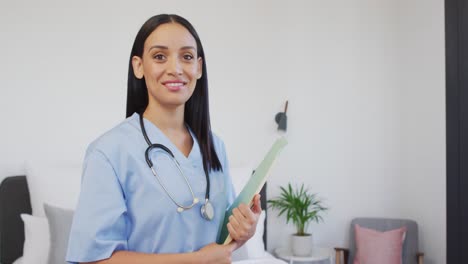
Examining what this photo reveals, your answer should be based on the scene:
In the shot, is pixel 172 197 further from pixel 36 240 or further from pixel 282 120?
pixel 282 120

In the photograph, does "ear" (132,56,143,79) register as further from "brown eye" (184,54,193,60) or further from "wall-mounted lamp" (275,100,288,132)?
"wall-mounted lamp" (275,100,288,132)

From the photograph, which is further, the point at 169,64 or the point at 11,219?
the point at 11,219

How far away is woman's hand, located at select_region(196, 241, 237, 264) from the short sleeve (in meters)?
0.15

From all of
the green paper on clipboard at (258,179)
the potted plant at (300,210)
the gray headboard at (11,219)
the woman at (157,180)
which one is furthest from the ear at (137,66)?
the potted plant at (300,210)

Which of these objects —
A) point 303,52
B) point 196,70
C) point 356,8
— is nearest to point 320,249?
point 303,52

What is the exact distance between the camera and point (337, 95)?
3.40 metres

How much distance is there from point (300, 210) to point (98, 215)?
2397 millimetres

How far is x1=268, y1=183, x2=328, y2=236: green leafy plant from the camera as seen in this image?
3162 millimetres

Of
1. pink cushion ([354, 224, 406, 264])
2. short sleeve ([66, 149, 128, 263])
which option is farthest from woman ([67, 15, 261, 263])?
pink cushion ([354, 224, 406, 264])

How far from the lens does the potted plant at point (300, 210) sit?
3086mm

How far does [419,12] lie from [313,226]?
157cm

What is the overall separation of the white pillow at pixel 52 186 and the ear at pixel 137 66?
1.61m

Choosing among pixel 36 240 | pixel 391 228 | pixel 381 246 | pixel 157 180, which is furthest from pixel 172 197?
pixel 391 228

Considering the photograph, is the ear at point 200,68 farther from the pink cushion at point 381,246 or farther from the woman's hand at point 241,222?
the pink cushion at point 381,246
